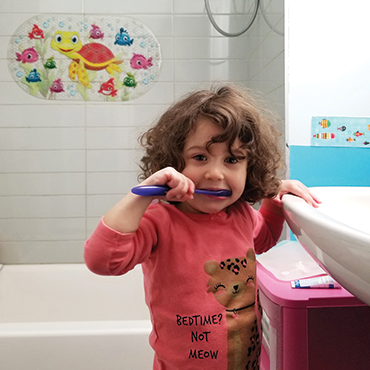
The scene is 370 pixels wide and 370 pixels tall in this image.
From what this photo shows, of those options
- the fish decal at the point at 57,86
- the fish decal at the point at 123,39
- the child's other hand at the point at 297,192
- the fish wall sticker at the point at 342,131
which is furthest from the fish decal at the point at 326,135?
the fish decal at the point at 57,86

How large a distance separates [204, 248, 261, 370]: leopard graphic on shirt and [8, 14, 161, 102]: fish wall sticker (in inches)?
56.6

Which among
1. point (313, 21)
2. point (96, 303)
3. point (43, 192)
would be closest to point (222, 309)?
point (313, 21)

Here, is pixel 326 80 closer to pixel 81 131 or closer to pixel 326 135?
pixel 326 135

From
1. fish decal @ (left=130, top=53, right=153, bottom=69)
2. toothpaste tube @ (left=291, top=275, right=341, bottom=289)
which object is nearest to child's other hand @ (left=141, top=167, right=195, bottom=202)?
toothpaste tube @ (left=291, top=275, right=341, bottom=289)

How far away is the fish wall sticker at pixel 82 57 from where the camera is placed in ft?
6.14

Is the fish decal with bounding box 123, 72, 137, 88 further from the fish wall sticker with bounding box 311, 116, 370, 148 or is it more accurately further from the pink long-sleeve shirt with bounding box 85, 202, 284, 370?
the pink long-sleeve shirt with bounding box 85, 202, 284, 370

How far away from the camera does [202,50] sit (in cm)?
194

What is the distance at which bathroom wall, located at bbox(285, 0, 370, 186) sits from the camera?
1149 mm

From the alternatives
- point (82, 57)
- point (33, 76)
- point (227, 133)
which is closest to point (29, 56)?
point (33, 76)

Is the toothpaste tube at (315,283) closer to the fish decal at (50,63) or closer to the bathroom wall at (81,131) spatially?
the bathroom wall at (81,131)

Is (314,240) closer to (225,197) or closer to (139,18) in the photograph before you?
(225,197)

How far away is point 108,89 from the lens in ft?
6.26

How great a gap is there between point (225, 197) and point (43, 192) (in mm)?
1508

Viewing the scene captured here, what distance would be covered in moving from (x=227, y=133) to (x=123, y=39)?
4.83 ft
